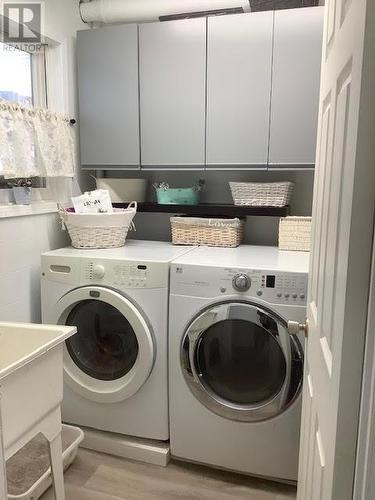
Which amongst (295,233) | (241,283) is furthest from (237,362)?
(295,233)

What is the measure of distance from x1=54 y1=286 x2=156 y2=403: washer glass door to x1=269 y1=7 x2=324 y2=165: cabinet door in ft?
3.67

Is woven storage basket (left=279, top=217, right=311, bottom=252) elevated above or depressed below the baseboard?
above

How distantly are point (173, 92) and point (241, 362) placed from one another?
4.76 ft

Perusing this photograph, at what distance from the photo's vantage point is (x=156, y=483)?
1927 mm

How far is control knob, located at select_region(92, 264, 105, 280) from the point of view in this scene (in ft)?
6.46

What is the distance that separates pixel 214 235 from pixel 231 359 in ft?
2.36

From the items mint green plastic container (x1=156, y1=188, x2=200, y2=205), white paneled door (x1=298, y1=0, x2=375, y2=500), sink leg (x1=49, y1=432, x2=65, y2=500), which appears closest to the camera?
white paneled door (x1=298, y1=0, x2=375, y2=500)

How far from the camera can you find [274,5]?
230 centimetres

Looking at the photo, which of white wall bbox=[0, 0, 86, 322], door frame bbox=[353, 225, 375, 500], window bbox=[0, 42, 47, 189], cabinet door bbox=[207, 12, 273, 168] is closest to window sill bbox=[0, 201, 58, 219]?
white wall bbox=[0, 0, 86, 322]

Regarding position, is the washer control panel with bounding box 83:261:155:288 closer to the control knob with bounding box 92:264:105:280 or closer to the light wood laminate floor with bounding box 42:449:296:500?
the control knob with bounding box 92:264:105:280

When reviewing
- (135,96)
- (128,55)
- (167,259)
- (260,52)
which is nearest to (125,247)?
(167,259)

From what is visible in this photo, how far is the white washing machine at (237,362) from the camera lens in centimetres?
175

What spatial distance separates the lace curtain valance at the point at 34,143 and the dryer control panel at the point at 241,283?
0.88 meters

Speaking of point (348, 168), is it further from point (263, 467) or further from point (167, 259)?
point (263, 467)
